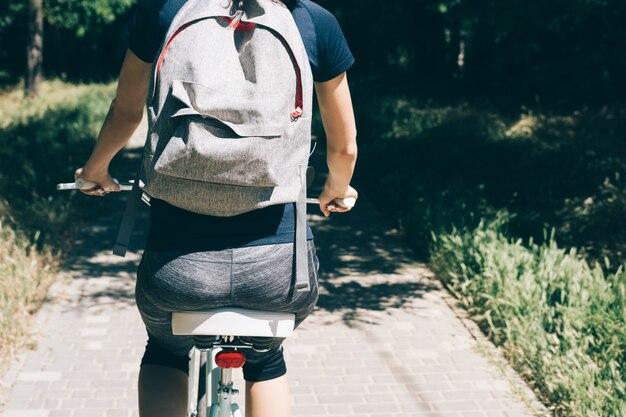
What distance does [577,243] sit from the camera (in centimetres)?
726

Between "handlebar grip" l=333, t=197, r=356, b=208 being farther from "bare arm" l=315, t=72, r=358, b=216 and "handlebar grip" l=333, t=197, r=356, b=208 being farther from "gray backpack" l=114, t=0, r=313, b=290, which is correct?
"gray backpack" l=114, t=0, r=313, b=290

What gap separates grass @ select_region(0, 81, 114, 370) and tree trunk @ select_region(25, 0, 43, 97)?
25.7ft

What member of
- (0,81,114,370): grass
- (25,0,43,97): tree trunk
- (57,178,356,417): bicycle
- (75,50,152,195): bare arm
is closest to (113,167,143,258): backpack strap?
(57,178,356,417): bicycle

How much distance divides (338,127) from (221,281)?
23.1 inches

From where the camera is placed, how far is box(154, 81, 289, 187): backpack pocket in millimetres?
2064

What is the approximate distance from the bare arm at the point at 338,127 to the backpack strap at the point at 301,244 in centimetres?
25

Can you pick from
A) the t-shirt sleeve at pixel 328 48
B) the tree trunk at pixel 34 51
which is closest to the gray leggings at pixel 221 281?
the t-shirt sleeve at pixel 328 48

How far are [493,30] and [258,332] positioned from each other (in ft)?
34.7

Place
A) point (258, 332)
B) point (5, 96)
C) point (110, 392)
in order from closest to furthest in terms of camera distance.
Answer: point (258, 332)
point (110, 392)
point (5, 96)

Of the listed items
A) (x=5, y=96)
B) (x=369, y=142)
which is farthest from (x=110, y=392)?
(x=5, y=96)

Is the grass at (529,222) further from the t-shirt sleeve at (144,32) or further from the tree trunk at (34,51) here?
the tree trunk at (34,51)

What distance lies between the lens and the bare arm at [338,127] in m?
2.41

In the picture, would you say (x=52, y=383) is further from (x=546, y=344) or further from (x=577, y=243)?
(x=577, y=243)

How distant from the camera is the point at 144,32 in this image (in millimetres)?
2293
